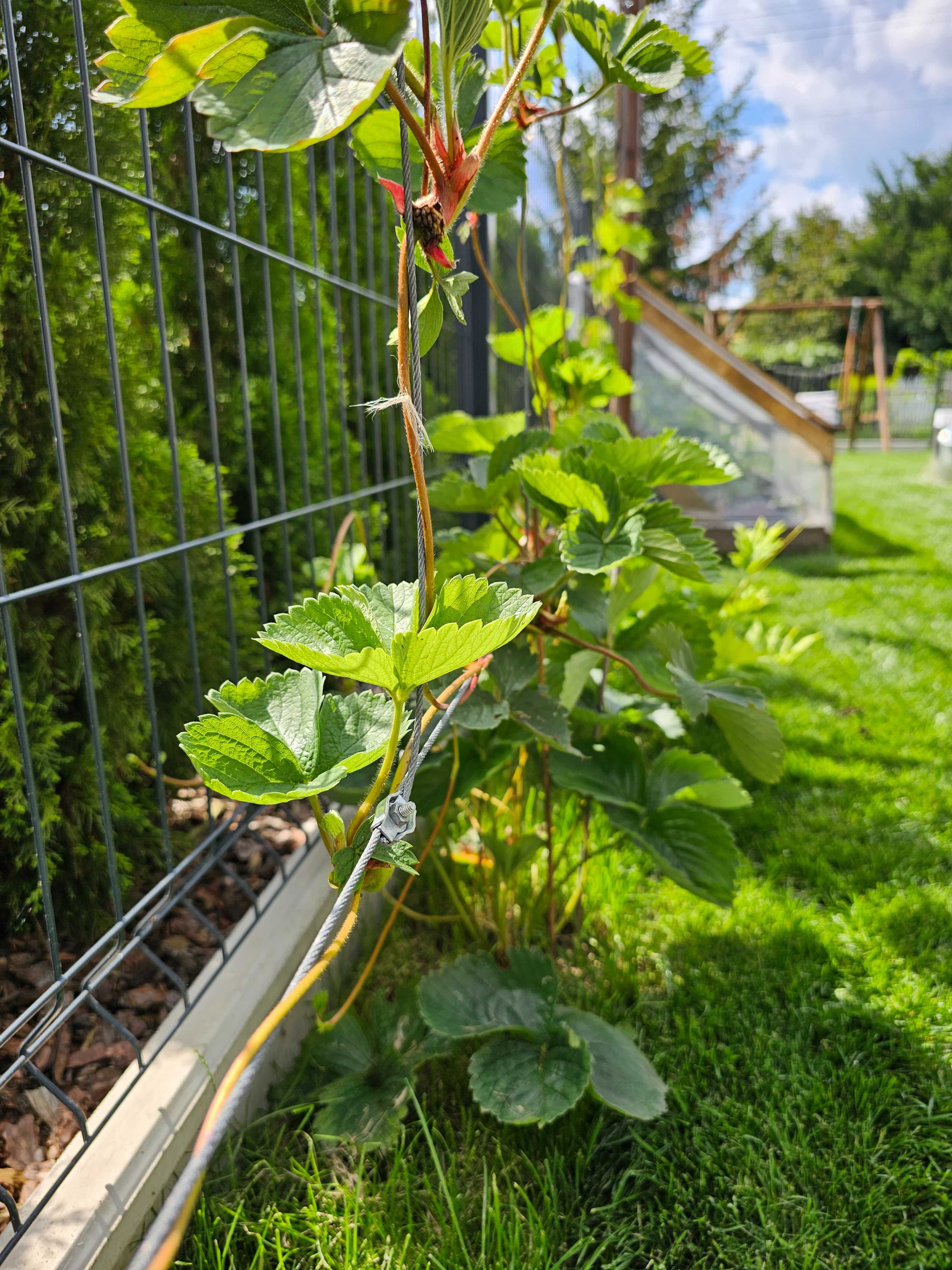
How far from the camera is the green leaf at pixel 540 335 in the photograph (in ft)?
5.04

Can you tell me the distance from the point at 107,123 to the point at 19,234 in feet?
1.06

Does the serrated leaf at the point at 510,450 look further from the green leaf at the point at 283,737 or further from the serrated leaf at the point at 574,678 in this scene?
the green leaf at the point at 283,737

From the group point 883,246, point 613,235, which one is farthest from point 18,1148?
point 883,246

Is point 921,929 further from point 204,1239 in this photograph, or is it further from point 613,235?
point 613,235

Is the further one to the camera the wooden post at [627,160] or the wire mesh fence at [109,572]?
the wooden post at [627,160]

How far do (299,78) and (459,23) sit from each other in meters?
0.19

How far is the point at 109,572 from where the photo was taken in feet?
3.18

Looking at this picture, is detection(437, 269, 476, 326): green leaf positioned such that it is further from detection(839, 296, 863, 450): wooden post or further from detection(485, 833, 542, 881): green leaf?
detection(839, 296, 863, 450): wooden post

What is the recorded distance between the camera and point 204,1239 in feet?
3.12

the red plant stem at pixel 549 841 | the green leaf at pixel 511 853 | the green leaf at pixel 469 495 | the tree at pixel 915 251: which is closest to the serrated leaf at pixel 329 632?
the green leaf at pixel 469 495

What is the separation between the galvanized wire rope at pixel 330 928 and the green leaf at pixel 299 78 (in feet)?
0.16

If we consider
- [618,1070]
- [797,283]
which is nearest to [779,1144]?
[618,1070]

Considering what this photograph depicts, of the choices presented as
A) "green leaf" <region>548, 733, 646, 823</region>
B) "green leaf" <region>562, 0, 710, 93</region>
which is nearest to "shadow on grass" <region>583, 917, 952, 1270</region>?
"green leaf" <region>548, 733, 646, 823</region>

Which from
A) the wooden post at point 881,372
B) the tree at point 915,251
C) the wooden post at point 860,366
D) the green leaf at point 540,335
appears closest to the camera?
the green leaf at point 540,335
